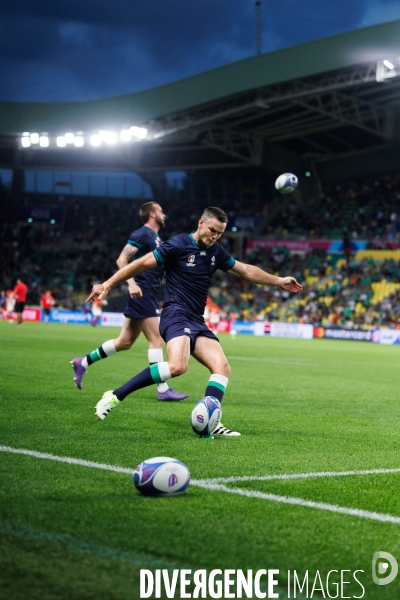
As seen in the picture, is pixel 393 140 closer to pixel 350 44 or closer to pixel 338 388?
pixel 350 44

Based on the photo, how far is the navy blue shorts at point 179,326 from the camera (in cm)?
807

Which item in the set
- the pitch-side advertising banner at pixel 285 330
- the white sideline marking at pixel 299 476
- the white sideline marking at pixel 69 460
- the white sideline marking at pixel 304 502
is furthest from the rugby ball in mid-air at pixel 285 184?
the pitch-side advertising banner at pixel 285 330

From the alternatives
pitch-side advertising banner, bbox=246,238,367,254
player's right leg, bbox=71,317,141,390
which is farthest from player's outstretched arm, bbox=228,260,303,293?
pitch-side advertising banner, bbox=246,238,367,254

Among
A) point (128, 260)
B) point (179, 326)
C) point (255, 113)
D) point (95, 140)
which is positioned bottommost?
point (179, 326)

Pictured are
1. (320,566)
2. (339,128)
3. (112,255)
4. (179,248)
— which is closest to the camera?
(320,566)

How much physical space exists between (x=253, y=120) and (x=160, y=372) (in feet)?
136

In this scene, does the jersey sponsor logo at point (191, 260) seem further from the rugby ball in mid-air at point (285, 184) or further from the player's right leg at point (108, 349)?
the rugby ball in mid-air at point (285, 184)

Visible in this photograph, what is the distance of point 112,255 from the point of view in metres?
59.4

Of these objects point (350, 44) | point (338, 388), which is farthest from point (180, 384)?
point (350, 44)

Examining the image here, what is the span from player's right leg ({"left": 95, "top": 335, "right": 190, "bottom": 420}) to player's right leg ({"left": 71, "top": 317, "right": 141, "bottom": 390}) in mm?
2543

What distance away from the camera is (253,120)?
4738cm

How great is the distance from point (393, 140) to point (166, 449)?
4449cm

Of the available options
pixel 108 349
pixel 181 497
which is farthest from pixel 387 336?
pixel 181 497

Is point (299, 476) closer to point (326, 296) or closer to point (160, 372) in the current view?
point (160, 372)
